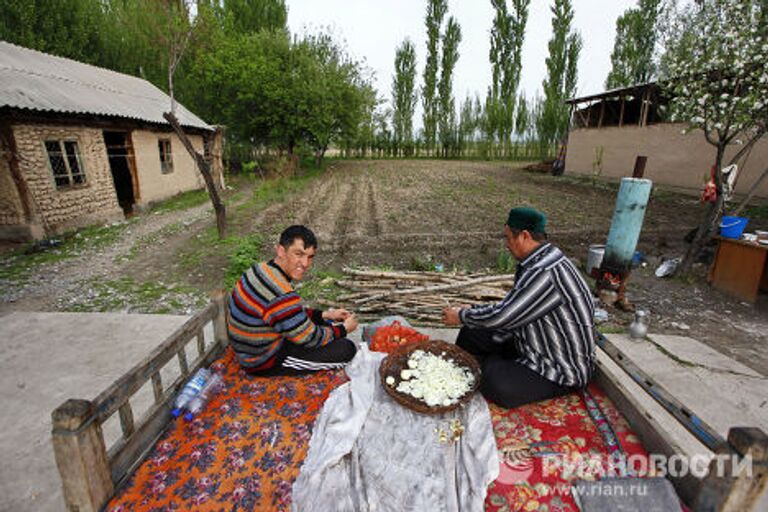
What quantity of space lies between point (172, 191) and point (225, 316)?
1432 centimetres

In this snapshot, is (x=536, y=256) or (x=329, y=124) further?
(x=329, y=124)

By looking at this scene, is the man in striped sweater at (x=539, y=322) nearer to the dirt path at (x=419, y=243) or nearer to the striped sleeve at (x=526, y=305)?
the striped sleeve at (x=526, y=305)

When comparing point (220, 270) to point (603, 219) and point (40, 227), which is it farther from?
point (603, 219)

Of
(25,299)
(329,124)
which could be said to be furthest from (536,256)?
(329,124)

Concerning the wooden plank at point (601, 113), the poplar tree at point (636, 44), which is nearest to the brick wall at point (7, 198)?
the wooden plank at point (601, 113)

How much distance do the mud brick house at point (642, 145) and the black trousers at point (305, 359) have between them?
13.2 metres

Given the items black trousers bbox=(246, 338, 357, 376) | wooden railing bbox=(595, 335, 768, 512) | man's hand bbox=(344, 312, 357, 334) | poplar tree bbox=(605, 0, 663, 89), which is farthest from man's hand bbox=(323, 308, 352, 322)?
poplar tree bbox=(605, 0, 663, 89)

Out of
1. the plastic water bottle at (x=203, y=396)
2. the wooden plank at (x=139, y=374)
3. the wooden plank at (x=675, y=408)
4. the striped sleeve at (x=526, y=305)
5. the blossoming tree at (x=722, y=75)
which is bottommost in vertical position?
the plastic water bottle at (x=203, y=396)

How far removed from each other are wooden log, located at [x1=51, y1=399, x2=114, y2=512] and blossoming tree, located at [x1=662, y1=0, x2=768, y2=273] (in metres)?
8.52

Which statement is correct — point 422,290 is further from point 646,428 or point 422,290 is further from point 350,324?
point 646,428

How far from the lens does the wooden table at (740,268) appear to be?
5.91m

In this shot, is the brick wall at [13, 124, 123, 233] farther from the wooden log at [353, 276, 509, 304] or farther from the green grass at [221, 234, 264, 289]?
the wooden log at [353, 276, 509, 304]

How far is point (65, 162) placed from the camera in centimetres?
989

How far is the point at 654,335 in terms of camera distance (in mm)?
5055
